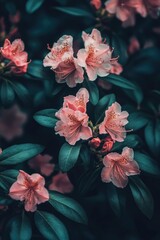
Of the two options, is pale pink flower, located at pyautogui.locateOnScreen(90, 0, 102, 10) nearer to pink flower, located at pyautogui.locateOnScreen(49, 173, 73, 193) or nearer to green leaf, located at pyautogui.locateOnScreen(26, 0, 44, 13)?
green leaf, located at pyautogui.locateOnScreen(26, 0, 44, 13)

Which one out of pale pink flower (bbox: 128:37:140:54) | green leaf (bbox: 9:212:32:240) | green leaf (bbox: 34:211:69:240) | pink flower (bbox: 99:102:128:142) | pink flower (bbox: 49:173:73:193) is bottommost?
pink flower (bbox: 49:173:73:193)

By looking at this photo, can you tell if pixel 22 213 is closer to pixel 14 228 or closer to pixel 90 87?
pixel 14 228

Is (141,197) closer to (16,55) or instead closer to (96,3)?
(16,55)

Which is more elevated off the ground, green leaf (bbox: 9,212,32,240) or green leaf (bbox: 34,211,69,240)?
green leaf (bbox: 9,212,32,240)

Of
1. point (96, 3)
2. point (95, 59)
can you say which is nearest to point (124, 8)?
point (96, 3)

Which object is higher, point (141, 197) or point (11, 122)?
point (141, 197)

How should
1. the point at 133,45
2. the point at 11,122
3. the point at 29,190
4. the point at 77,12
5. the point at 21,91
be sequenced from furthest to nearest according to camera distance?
the point at 11,122 < the point at 133,45 < the point at 77,12 < the point at 21,91 < the point at 29,190

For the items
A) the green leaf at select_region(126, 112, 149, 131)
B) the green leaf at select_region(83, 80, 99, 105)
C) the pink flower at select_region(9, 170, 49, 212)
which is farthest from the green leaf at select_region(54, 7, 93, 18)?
the pink flower at select_region(9, 170, 49, 212)

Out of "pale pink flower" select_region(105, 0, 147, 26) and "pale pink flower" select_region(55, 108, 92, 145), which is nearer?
"pale pink flower" select_region(55, 108, 92, 145)
